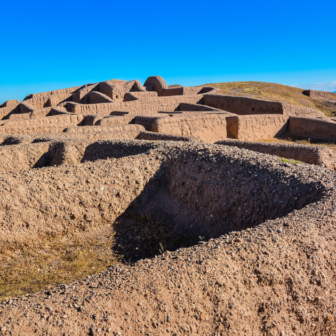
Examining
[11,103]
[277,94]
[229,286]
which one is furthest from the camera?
[277,94]

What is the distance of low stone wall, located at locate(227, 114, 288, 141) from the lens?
48.1 feet

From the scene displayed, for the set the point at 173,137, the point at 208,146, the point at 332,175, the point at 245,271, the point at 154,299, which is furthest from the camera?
the point at 173,137

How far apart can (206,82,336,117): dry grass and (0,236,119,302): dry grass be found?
22955 millimetres

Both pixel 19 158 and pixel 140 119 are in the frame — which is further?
pixel 140 119

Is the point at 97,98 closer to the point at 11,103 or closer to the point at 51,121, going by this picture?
the point at 11,103

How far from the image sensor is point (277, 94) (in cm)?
3045

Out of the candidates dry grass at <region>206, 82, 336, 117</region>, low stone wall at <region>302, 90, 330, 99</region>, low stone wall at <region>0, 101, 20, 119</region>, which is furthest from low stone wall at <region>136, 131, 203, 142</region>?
low stone wall at <region>302, 90, 330, 99</region>

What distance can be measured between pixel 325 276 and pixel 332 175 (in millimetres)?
2470

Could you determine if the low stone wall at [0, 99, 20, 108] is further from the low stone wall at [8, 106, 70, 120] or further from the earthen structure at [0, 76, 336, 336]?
the earthen structure at [0, 76, 336, 336]

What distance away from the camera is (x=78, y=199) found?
6.59 metres

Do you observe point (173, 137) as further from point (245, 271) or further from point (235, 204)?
point (245, 271)

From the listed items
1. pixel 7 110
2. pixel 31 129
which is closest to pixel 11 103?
pixel 7 110

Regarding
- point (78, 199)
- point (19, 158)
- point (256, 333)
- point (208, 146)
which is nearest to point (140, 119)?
point (19, 158)

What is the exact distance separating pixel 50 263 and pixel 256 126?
1246 centimetres
